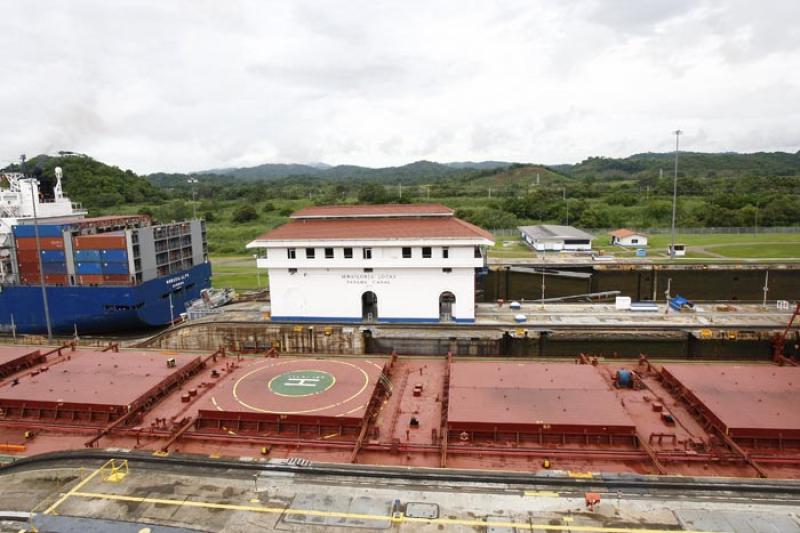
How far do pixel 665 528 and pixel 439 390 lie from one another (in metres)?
9.19

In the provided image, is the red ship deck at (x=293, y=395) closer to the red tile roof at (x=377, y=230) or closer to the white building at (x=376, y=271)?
the white building at (x=376, y=271)

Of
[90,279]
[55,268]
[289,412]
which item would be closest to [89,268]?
[90,279]

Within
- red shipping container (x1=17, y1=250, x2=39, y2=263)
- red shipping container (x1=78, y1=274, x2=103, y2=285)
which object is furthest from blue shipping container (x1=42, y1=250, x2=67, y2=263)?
red shipping container (x1=78, y1=274, x2=103, y2=285)

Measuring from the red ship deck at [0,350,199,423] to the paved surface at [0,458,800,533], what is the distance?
185 inches

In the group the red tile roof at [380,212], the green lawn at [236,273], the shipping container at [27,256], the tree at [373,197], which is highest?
the tree at [373,197]

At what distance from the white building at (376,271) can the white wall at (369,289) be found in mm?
57

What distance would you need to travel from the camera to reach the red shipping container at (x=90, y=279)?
3225 cm

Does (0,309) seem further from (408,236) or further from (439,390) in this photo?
(439,390)

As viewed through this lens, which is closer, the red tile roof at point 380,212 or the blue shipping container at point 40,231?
the red tile roof at point 380,212

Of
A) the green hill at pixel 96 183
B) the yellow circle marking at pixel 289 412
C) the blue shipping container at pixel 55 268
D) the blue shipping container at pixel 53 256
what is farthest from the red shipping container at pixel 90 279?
the green hill at pixel 96 183

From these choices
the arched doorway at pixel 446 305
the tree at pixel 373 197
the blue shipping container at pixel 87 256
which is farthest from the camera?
the tree at pixel 373 197

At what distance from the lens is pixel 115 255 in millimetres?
31703

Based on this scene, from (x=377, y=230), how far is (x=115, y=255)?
1778 cm

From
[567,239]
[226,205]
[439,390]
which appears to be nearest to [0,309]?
[439,390]
